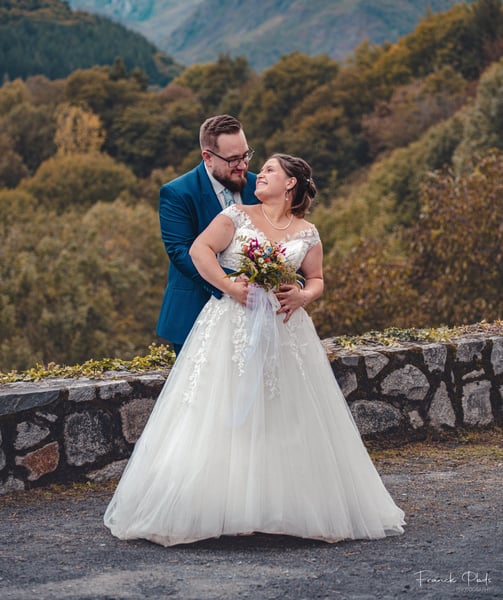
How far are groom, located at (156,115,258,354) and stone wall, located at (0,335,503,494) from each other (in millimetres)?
737

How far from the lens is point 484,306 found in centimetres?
2680

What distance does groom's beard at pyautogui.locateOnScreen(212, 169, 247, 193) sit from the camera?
6.00 m

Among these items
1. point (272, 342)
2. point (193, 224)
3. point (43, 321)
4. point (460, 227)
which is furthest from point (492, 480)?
point (43, 321)

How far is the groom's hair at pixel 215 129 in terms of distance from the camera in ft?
19.2

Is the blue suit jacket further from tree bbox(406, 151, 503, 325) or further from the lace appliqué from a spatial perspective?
tree bbox(406, 151, 503, 325)

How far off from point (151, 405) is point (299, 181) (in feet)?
6.09

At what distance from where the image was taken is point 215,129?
230 inches

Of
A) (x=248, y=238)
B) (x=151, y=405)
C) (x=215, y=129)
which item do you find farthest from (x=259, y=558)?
(x=215, y=129)

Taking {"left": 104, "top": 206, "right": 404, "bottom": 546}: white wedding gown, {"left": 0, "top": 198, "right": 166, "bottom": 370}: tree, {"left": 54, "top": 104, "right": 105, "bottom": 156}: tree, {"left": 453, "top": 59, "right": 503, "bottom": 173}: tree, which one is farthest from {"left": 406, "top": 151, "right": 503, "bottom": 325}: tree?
{"left": 54, "top": 104, "right": 105, "bottom": 156}: tree

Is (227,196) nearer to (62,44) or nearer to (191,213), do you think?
(191,213)

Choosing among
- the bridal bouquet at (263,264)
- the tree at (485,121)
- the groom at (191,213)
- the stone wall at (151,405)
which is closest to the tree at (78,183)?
the tree at (485,121)

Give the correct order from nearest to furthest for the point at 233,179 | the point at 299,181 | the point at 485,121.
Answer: the point at 299,181 → the point at 233,179 → the point at 485,121

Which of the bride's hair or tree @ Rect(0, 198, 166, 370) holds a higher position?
the bride's hair

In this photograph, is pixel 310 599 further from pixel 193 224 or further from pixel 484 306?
pixel 484 306
